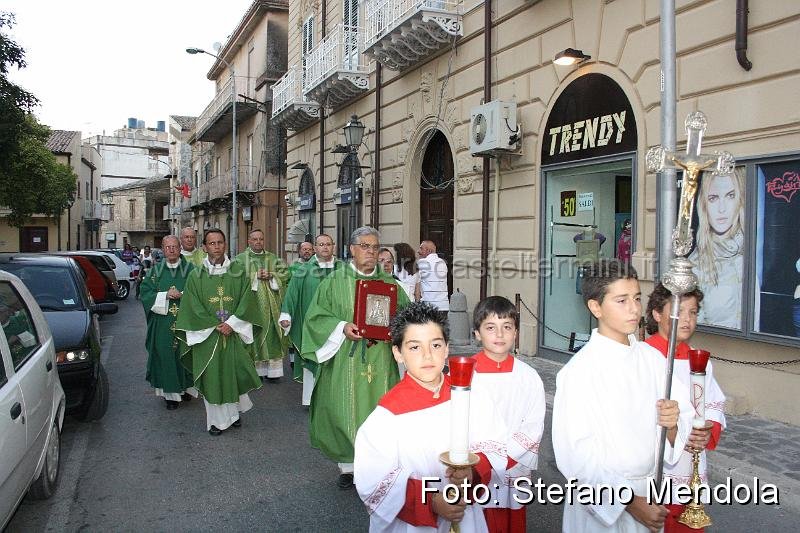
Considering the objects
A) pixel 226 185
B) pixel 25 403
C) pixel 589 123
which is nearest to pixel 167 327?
pixel 25 403

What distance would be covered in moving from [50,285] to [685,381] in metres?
7.33

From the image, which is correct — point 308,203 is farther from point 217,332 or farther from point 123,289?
point 217,332

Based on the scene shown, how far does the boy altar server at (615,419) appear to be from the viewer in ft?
8.53

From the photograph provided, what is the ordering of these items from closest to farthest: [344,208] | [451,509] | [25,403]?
1. [451,509]
2. [25,403]
3. [344,208]

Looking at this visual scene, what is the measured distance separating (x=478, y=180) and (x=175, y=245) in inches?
220

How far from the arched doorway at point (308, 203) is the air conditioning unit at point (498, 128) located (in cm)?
1037

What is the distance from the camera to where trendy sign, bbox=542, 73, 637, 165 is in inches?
344

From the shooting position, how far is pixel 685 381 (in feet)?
10.4

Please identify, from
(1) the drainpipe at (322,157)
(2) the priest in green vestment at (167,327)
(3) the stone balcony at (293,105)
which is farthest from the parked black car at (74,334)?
(3) the stone balcony at (293,105)

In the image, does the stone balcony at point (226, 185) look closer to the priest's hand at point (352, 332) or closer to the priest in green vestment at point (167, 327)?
the priest in green vestment at point (167, 327)

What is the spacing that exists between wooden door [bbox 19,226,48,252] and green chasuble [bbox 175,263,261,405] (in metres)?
43.3

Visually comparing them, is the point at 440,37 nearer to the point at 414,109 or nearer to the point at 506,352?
the point at 414,109

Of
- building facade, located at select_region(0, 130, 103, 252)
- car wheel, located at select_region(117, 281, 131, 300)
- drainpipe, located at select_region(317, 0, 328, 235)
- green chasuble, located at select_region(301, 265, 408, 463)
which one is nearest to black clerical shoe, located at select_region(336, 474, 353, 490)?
green chasuble, located at select_region(301, 265, 408, 463)

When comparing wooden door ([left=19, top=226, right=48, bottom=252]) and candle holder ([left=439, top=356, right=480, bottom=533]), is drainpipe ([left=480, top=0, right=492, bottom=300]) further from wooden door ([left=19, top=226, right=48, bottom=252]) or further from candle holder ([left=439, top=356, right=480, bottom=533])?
wooden door ([left=19, top=226, right=48, bottom=252])
